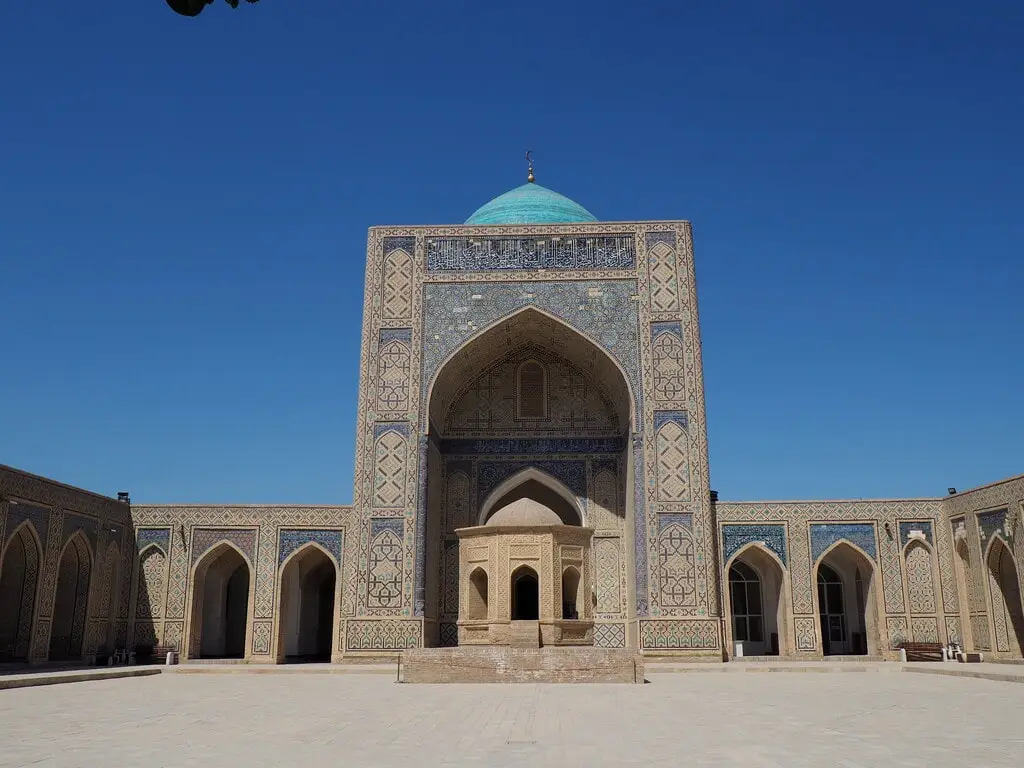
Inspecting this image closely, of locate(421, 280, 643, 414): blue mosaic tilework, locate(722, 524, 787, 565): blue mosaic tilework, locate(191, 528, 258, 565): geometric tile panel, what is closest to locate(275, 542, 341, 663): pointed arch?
locate(191, 528, 258, 565): geometric tile panel

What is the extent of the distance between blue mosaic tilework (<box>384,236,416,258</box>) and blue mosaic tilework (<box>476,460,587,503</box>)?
12.7 ft

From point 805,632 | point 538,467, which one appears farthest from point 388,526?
point 805,632

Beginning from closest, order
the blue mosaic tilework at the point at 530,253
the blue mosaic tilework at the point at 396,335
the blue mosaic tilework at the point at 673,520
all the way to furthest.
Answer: the blue mosaic tilework at the point at 673,520 < the blue mosaic tilework at the point at 396,335 < the blue mosaic tilework at the point at 530,253

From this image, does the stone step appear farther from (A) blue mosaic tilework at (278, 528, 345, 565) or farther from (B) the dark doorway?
(A) blue mosaic tilework at (278, 528, 345, 565)

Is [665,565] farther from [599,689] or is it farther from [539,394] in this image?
[599,689]

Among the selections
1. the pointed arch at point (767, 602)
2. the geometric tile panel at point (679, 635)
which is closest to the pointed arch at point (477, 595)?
the geometric tile panel at point (679, 635)

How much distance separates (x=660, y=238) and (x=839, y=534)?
5659mm

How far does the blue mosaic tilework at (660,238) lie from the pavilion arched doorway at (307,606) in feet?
24.5

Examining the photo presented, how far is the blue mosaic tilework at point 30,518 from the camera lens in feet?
42.5

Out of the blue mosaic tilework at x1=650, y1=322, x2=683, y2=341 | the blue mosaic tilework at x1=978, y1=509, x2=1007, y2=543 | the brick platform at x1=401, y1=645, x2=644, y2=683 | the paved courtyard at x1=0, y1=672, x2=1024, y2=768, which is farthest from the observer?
the blue mosaic tilework at x1=650, y1=322, x2=683, y2=341

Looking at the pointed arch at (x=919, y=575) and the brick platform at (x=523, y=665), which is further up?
the pointed arch at (x=919, y=575)

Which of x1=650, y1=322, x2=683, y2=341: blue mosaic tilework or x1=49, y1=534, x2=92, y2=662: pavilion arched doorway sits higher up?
x1=650, y1=322, x2=683, y2=341: blue mosaic tilework

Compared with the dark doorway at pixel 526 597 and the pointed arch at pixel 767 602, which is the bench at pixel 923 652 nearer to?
the pointed arch at pixel 767 602

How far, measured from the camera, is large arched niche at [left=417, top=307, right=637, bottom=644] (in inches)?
627
